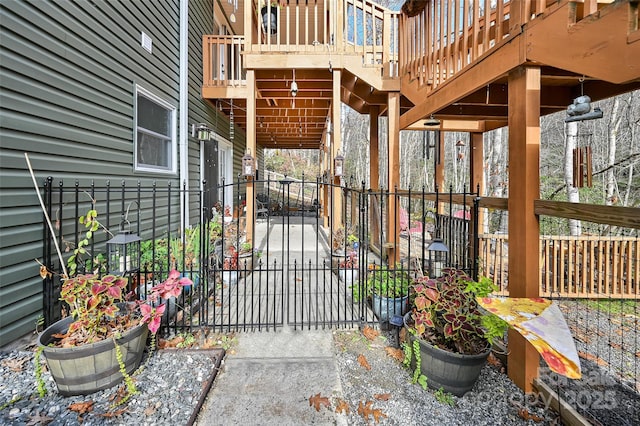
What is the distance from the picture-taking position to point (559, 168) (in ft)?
44.9

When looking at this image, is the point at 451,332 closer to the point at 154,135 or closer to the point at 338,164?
the point at 338,164

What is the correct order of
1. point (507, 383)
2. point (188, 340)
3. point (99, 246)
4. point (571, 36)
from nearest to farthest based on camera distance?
point (571, 36)
point (507, 383)
point (188, 340)
point (99, 246)

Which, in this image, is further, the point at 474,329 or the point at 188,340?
the point at 188,340

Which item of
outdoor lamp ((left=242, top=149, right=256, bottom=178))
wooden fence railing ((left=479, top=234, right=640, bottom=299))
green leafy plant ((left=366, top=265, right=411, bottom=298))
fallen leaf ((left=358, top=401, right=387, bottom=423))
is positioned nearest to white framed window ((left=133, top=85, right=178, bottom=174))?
outdoor lamp ((left=242, top=149, right=256, bottom=178))

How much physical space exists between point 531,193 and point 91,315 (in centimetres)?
334

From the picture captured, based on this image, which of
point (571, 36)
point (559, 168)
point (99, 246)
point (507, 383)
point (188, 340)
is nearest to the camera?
point (571, 36)

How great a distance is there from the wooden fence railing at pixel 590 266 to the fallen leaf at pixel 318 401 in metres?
4.06

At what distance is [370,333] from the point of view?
9.43ft

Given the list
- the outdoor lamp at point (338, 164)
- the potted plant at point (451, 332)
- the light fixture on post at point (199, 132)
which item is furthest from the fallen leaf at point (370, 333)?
the light fixture on post at point (199, 132)

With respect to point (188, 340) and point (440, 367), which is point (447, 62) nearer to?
point (440, 367)

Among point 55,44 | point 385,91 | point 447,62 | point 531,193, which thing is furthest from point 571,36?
point 55,44

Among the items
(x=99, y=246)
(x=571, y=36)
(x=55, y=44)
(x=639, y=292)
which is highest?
(x=55, y=44)

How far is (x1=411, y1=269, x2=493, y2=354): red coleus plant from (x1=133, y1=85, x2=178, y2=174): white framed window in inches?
161

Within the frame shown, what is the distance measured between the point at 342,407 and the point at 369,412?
0.59 ft
